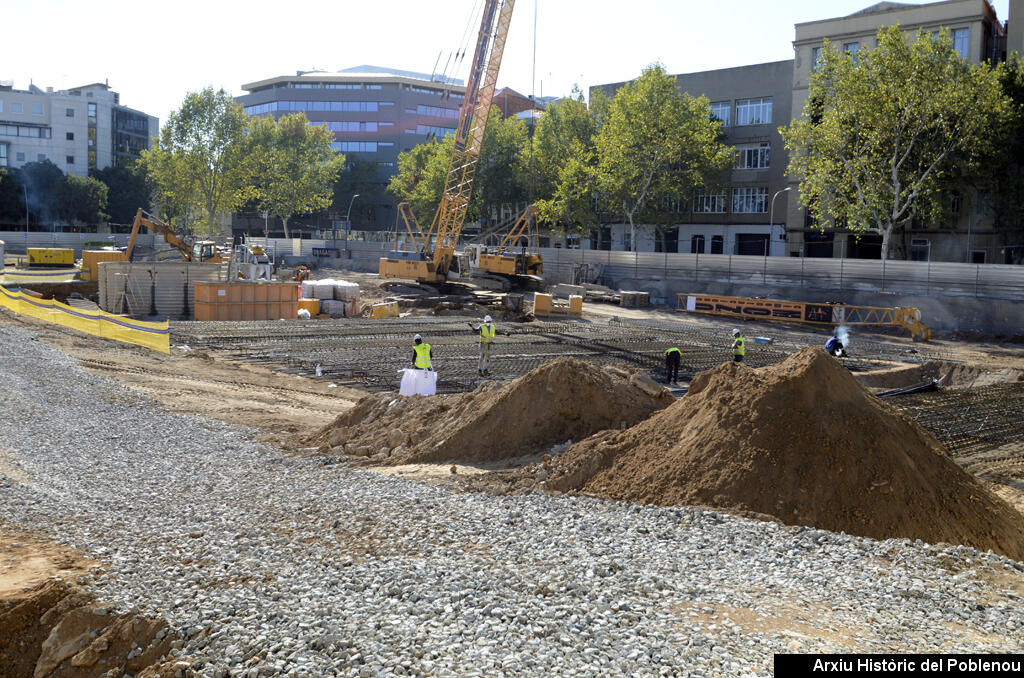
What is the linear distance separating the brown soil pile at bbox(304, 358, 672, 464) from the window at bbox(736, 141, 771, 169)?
52.9 meters

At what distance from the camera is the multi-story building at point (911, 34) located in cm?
5062

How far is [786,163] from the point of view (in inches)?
2464

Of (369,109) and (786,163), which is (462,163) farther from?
(369,109)

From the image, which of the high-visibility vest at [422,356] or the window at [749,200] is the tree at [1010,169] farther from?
the high-visibility vest at [422,356]

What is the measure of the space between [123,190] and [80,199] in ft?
24.6

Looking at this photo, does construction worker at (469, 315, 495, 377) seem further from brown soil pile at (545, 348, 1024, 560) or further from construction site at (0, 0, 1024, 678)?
brown soil pile at (545, 348, 1024, 560)

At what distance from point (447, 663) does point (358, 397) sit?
16.0 metres

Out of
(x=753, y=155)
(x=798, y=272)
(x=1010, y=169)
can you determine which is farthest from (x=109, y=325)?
(x=753, y=155)

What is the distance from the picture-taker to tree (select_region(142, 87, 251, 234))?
79125mm

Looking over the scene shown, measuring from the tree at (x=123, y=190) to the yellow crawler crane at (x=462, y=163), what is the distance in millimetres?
59057

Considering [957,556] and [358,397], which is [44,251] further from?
[957,556]

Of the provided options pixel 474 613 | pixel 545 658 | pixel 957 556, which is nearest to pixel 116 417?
pixel 474 613

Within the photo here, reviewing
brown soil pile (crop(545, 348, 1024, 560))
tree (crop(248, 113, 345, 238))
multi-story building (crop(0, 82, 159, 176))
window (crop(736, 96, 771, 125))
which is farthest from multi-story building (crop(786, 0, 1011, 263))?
multi-story building (crop(0, 82, 159, 176))

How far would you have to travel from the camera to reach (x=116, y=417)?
54.6 ft
